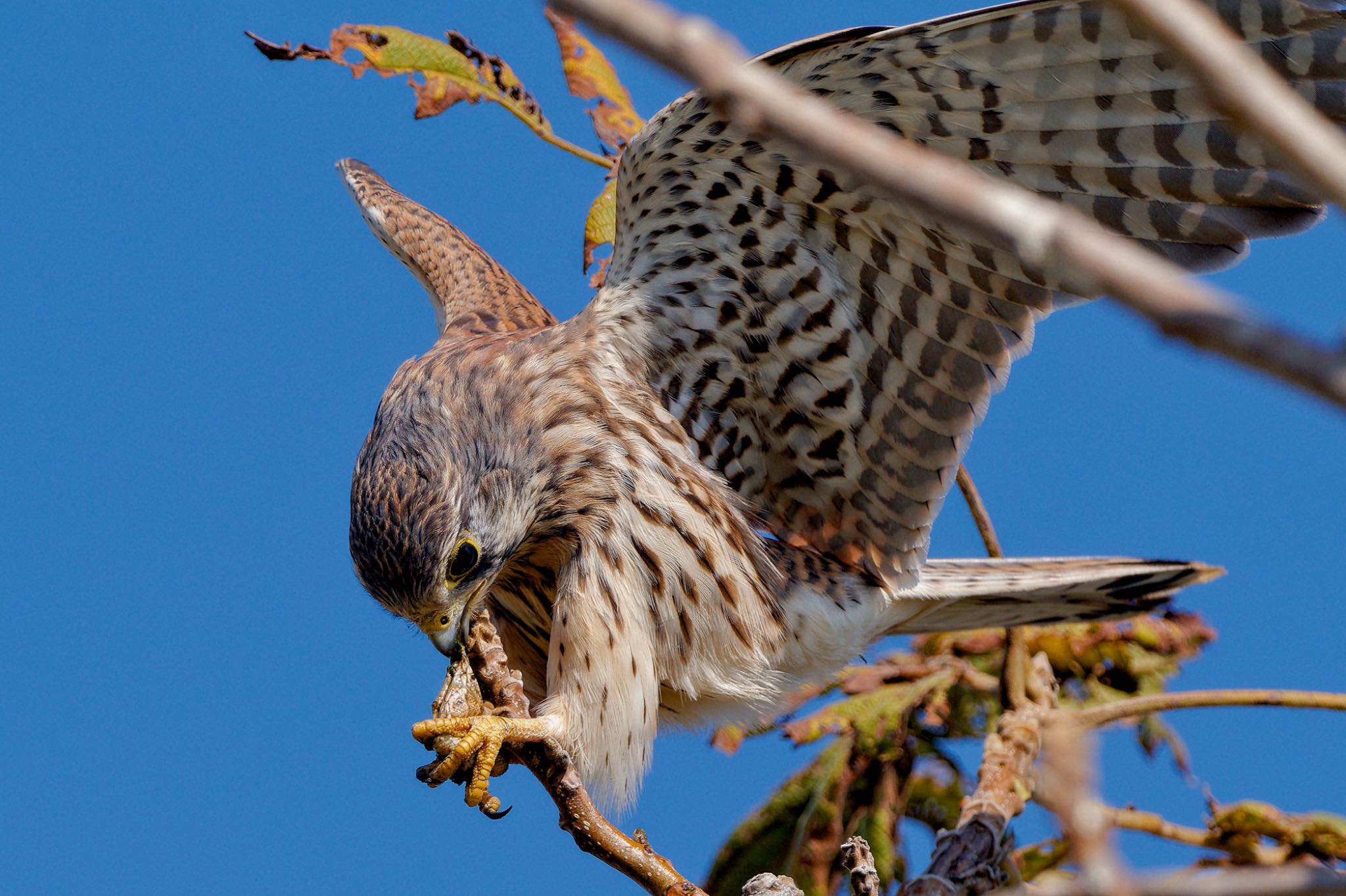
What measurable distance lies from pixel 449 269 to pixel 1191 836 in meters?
2.56

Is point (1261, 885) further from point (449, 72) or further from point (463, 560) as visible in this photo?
point (449, 72)

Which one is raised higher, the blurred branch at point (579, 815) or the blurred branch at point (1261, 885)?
the blurred branch at point (579, 815)

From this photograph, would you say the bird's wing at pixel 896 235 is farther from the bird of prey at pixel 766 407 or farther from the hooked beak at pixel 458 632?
the hooked beak at pixel 458 632

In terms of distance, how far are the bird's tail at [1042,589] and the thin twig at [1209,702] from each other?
0.47 m

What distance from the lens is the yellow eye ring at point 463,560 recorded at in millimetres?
2951

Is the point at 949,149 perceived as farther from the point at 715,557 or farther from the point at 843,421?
the point at 715,557

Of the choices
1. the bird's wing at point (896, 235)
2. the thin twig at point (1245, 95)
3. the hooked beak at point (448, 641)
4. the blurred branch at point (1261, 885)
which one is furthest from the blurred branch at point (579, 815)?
the thin twig at point (1245, 95)

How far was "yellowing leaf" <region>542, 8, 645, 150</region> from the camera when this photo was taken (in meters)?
3.62

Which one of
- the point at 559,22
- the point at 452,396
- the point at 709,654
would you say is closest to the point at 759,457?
the point at 709,654

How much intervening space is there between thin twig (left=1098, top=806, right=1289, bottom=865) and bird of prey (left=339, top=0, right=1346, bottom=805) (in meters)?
0.54

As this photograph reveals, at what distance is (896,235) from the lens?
297cm

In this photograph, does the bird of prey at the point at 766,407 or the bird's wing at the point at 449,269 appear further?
the bird's wing at the point at 449,269

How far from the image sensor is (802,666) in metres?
3.46

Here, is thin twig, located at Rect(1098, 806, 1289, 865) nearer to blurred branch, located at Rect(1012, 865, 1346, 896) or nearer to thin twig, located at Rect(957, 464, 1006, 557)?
thin twig, located at Rect(957, 464, 1006, 557)
